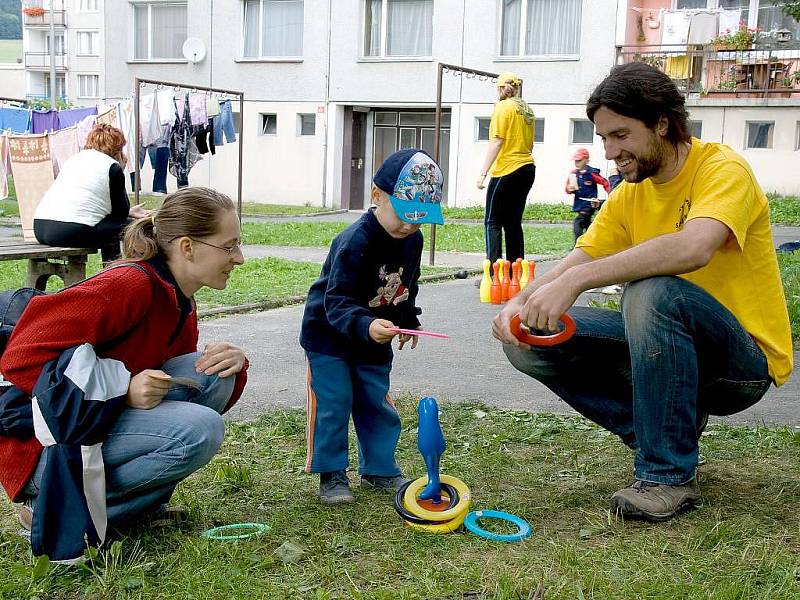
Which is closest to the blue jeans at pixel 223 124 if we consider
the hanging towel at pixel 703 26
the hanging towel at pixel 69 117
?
the hanging towel at pixel 69 117

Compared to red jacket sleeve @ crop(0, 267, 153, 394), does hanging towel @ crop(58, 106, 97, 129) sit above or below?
above

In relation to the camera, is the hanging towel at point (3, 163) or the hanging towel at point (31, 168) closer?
the hanging towel at point (31, 168)

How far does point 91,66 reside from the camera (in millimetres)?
67750

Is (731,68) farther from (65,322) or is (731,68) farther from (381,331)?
(65,322)

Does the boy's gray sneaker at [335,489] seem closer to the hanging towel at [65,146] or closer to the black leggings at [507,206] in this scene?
the black leggings at [507,206]

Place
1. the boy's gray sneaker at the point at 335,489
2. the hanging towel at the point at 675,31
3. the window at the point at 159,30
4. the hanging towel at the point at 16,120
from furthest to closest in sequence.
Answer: the window at the point at 159,30 < the hanging towel at the point at 675,31 < the hanging towel at the point at 16,120 < the boy's gray sneaker at the point at 335,489

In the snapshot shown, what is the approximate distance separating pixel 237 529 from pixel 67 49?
2848 inches

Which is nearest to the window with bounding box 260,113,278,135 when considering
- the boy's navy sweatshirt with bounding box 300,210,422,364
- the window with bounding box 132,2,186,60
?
the window with bounding box 132,2,186,60

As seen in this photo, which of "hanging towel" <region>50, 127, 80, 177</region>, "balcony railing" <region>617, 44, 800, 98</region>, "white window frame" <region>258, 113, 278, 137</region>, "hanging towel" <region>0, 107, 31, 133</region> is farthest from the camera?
"white window frame" <region>258, 113, 278, 137</region>

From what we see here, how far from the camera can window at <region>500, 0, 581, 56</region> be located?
76.0ft

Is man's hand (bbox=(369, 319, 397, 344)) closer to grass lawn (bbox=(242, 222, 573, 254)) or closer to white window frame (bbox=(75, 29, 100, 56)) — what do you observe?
grass lawn (bbox=(242, 222, 573, 254))

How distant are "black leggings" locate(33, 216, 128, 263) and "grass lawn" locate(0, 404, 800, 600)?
4.09 meters

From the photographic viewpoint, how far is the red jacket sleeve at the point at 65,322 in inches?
101

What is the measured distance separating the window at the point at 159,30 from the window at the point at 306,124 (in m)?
4.24
